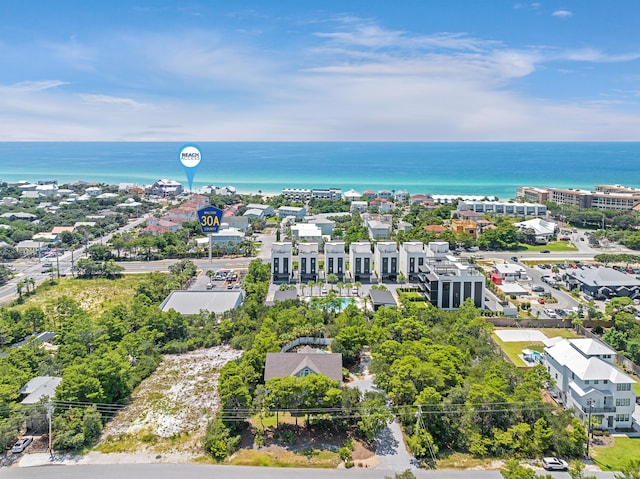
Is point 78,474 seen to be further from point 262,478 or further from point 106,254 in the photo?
point 106,254

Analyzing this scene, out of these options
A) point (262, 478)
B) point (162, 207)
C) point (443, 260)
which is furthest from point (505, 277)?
point (162, 207)

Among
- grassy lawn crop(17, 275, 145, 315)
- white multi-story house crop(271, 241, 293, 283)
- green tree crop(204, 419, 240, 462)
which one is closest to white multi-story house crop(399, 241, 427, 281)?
white multi-story house crop(271, 241, 293, 283)

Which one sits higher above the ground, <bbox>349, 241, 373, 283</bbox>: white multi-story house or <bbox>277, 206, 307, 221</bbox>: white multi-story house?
<bbox>277, 206, 307, 221</bbox>: white multi-story house

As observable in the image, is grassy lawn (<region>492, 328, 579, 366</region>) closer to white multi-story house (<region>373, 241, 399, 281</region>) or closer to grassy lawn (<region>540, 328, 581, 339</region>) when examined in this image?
grassy lawn (<region>540, 328, 581, 339</region>)

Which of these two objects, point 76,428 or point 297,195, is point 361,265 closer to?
point 76,428

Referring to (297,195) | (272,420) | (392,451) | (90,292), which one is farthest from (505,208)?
(272,420)

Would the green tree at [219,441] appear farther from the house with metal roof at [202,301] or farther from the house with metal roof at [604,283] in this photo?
the house with metal roof at [604,283]

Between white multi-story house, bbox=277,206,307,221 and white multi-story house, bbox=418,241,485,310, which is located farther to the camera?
white multi-story house, bbox=277,206,307,221
